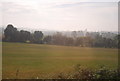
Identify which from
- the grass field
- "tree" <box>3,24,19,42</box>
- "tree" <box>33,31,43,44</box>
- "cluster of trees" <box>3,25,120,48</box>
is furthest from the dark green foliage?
"tree" <box>3,24,19,42</box>

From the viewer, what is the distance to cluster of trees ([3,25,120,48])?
4242 mm

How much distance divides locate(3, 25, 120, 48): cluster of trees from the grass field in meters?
0.08

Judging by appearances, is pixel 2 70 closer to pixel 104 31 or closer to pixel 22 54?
pixel 22 54

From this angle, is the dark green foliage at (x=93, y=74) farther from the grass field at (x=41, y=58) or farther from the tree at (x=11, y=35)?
the tree at (x=11, y=35)

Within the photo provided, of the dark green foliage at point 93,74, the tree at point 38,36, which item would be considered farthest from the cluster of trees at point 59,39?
the dark green foliage at point 93,74

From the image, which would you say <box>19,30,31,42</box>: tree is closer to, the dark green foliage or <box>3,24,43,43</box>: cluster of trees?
<box>3,24,43,43</box>: cluster of trees

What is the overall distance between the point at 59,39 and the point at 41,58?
0.51 meters

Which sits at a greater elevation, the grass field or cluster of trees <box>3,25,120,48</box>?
cluster of trees <box>3,25,120,48</box>

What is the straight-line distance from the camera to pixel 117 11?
4.25 metres

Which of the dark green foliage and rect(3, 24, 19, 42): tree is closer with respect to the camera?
rect(3, 24, 19, 42): tree

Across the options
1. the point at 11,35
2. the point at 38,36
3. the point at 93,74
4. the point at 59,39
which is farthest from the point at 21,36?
the point at 93,74

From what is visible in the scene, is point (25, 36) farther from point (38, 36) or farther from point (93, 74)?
point (93, 74)

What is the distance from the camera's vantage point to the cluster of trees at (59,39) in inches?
167

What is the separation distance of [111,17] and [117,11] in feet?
0.55
